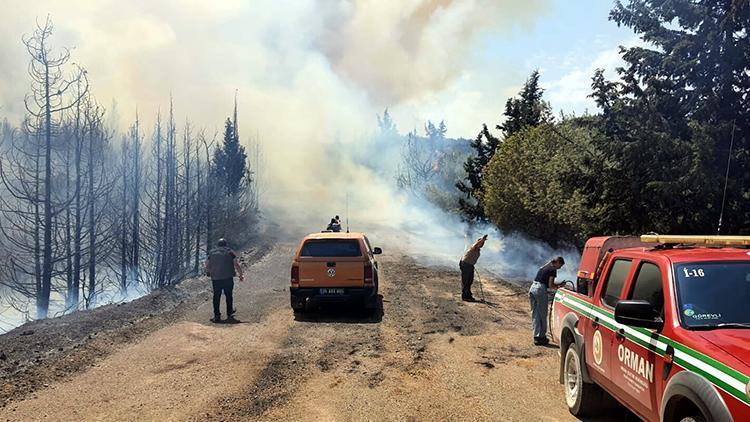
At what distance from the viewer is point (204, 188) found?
34.6 m

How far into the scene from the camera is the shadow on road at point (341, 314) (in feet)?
40.3

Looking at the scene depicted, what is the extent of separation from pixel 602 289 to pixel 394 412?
2577mm

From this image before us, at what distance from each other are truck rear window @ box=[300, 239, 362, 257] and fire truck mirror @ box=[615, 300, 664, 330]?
350 inches

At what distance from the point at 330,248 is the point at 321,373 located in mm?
5025

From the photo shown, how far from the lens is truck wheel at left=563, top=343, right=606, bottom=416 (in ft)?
19.4

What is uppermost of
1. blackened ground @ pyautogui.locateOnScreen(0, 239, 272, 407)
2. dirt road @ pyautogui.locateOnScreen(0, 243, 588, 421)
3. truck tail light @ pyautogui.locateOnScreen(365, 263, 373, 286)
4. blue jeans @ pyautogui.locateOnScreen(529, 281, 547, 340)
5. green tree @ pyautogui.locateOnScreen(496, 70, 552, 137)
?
green tree @ pyautogui.locateOnScreen(496, 70, 552, 137)

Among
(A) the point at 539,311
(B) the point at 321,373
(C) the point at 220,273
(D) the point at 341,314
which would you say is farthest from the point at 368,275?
(B) the point at 321,373

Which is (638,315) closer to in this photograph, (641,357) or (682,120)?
(641,357)

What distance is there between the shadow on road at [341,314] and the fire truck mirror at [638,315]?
27.1ft

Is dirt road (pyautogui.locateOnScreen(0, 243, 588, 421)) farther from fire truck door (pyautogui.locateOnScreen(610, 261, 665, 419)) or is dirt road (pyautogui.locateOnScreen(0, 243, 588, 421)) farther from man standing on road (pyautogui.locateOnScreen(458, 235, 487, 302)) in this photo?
man standing on road (pyautogui.locateOnScreen(458, 235, 487, 302))

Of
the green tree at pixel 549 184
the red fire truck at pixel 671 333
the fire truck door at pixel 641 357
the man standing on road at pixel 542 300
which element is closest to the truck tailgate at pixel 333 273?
the man standing on road at pixel 542 300

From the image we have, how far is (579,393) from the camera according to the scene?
19.6 ft

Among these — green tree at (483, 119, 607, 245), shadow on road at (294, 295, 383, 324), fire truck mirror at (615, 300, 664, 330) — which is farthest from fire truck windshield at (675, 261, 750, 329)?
green tree at (483, 119, 607, 245)

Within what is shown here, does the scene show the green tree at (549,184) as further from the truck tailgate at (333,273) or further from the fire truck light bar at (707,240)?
the fire truck light bar at (707,240)
